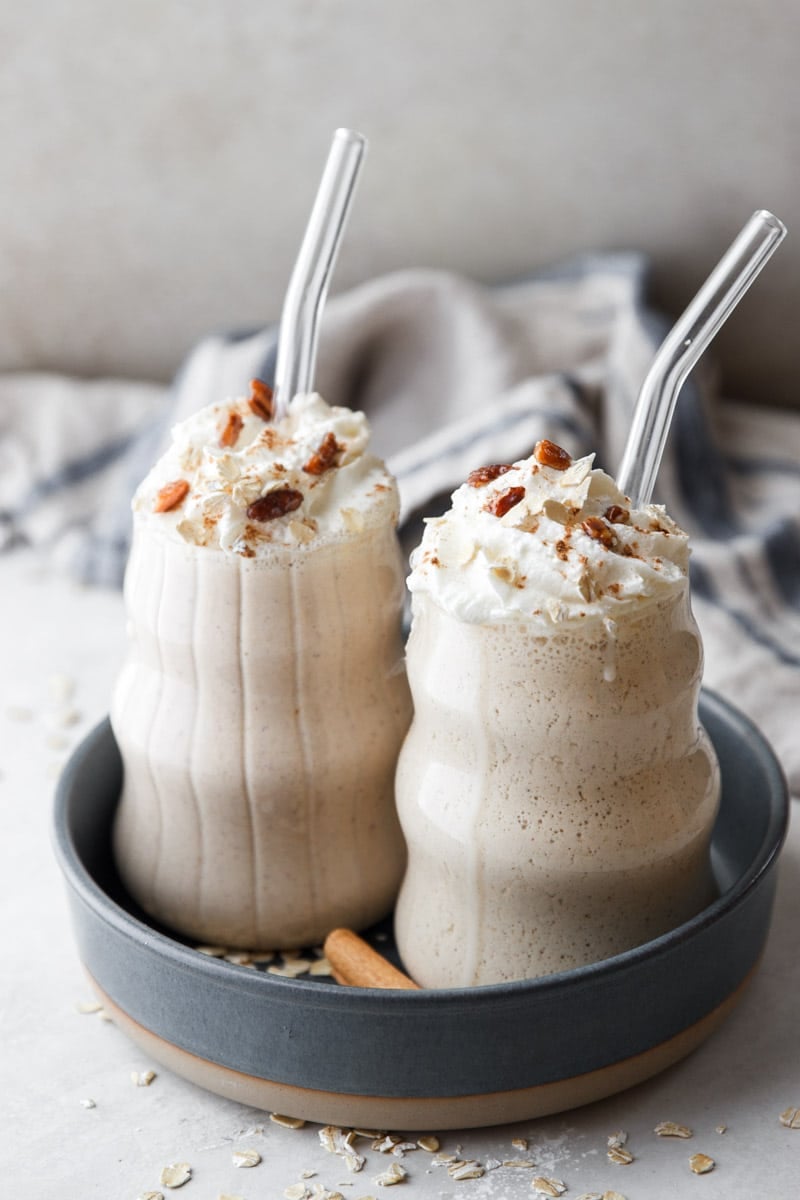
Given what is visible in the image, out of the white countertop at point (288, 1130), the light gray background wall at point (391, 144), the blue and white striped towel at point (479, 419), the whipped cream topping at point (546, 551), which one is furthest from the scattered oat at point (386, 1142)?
the light gray background wall at point (391, 144)

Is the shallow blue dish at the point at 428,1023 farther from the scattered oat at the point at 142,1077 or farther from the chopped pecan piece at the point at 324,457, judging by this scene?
the chopped pecan piece at the point at 324,457

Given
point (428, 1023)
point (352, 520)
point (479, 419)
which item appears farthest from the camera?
point (479, 419)

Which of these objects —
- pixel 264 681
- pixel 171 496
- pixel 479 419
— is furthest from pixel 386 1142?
pixel 479 419

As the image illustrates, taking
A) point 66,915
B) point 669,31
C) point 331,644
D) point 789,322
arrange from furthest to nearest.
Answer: point 789,322 < point 669,31 < point 66,915 < point 331,644

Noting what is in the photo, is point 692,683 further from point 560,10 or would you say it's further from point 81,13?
point 81,13

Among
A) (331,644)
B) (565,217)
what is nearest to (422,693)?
(331,644)

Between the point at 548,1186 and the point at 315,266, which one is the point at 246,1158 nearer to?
the point at 548,1186

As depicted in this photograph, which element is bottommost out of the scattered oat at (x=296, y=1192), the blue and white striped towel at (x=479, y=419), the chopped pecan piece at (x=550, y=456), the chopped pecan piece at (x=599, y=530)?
the scattered oat at (x=296, y=1192)
